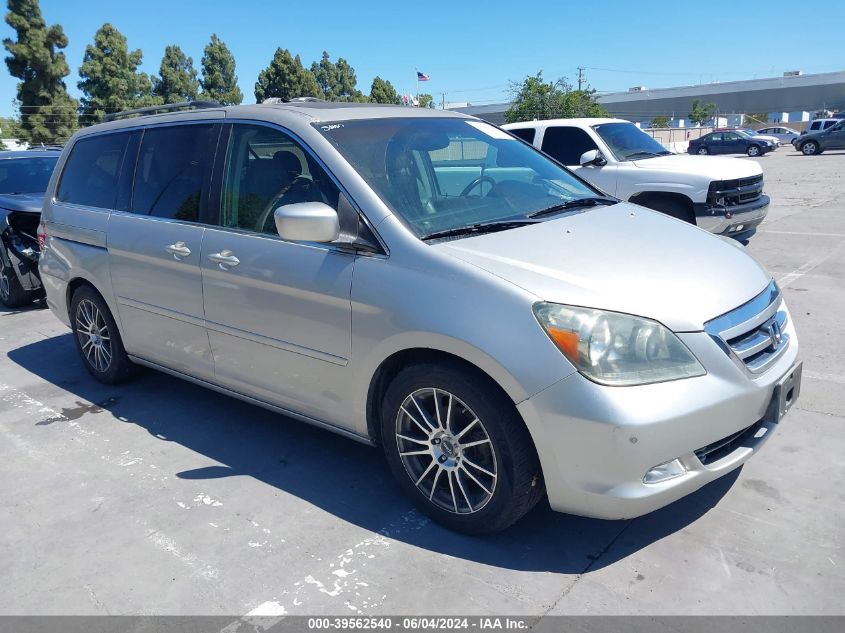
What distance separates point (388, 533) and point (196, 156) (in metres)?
2.53

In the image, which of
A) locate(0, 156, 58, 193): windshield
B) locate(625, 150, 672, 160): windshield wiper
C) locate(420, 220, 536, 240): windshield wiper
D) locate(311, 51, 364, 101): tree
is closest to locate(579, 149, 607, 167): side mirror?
locate(625, 150, 672, 160): windshield wiper

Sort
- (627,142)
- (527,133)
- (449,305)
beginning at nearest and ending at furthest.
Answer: (449,305), (627,142), (527,133)

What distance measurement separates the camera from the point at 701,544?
294 centimetres

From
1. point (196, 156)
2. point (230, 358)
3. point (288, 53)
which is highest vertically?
point (288, 53)

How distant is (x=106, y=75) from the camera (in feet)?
131

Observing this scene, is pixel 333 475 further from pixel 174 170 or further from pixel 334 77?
pixel 334 77

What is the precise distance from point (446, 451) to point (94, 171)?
362cm

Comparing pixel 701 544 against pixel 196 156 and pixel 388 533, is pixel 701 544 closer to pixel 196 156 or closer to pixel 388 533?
pixel 388 533

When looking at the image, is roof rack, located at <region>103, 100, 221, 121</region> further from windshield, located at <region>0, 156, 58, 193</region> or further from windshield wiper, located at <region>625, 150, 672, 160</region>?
windshield wiper, located at <region>625, 150, 672, 160</region>

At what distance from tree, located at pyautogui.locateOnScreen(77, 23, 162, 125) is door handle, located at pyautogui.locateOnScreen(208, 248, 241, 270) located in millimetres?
40836

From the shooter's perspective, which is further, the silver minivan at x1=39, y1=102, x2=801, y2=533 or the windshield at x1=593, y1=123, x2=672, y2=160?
the windshield at x1=593, y1=123, x2=672, y2=160

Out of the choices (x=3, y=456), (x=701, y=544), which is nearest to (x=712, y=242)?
(x=701, y=544)

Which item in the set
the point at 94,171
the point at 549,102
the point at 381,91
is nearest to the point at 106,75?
the point at 381,91

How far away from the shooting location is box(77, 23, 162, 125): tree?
39812 mm
